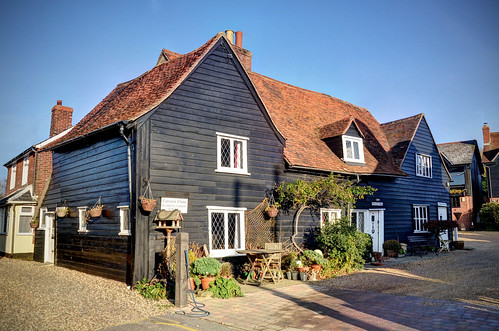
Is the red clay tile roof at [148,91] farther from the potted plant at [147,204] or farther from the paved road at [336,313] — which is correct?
the paved road at [336,313]

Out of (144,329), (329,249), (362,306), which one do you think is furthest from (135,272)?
(329,249)

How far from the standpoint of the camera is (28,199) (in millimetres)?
21484

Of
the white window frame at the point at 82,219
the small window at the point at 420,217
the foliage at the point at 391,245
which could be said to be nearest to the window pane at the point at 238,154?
the white window frame at the point at 82,219

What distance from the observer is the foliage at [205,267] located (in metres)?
10.9

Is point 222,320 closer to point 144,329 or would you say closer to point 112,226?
point 144,329

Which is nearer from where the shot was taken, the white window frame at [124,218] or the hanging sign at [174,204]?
the hanging sign at [174,204]

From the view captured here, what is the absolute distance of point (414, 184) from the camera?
22.5 metres

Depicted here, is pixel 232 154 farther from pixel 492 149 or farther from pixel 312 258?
pixel 492 149

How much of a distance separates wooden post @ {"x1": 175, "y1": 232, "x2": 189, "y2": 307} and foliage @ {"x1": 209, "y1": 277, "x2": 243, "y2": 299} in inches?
50.6

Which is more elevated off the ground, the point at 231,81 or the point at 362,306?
the point at 231,81

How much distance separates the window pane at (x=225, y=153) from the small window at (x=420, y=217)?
13.2 metres

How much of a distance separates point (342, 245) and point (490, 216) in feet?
101

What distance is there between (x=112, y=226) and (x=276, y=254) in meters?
5.51

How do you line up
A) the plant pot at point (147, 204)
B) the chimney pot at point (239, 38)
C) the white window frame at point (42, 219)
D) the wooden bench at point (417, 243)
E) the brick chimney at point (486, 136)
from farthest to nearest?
1. the brick chimney at point (486, 136)
2. the wooden bench at point (417, 243)
3. the chimney pot at point (239, 38)
4. the white window frame at point (42, 219)
5. the plant pot at point (147, 204)
